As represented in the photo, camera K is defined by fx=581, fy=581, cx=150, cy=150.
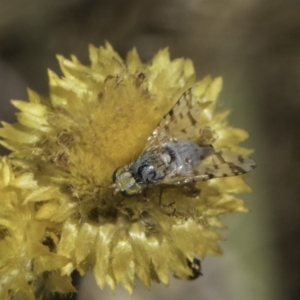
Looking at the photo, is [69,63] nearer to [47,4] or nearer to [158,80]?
[158,80]

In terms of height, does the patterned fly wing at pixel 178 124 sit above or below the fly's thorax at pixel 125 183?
above

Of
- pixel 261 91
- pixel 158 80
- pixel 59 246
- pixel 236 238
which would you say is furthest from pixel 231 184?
pixel 261 91

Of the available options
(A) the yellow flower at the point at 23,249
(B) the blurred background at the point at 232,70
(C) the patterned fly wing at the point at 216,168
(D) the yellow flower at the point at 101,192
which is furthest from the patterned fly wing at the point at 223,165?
(B) the blurred background at the point at 232,70

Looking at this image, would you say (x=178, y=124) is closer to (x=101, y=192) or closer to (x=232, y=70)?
(x=101, y=192)

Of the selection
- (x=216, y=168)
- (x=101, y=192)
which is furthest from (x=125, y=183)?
(x=216, y=168)

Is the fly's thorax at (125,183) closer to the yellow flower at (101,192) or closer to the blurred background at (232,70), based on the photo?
the yellow flower at (101,192)

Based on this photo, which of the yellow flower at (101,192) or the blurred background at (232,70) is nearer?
the yellow flower at (101,192)
